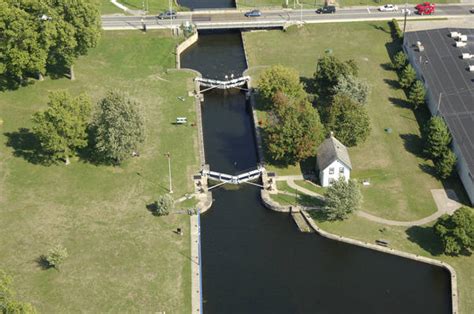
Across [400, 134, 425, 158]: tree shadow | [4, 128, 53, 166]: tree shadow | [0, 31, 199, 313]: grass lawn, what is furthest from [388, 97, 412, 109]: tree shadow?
[4, 128, 53, 166]: tree shadow

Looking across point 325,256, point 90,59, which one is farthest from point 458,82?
point 90,59

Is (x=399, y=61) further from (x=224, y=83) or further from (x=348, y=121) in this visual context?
(x=224, y=83)

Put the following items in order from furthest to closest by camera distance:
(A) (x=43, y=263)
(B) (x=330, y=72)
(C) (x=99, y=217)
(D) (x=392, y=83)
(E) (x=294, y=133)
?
(D) (x=392, y=83) < (B) (x=330, y=72) < (E) (x=294, y=133) < (C) (x=99, y=217) < (A) (x=43, y=263)

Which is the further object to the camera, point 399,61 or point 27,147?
point 399,61

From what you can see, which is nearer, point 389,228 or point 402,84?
point 389,228

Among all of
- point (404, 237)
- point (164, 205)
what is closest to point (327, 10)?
point (404, 237)

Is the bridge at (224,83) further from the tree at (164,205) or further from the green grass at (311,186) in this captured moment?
the tree at (164,205)

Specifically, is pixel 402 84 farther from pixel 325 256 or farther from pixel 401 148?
pixel 325 256
